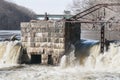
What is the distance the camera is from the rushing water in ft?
62.0

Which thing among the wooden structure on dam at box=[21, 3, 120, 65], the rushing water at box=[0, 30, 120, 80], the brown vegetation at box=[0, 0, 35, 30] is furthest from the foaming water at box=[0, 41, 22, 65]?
the brown vegetation at box=[0, 0, 35, 30]

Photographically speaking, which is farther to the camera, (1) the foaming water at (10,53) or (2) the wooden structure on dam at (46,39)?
(1) the foaming water at (10,53)

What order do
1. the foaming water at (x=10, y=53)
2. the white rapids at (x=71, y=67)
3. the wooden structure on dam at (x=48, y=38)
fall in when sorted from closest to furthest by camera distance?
the white rapids at (x=71, y=67) → the wooden structure on dam at (x=48, y=38) → the foaming water at (x=10, y=53)

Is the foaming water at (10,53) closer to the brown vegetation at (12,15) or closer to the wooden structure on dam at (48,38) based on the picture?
the wooden structure on dam at (48,38)

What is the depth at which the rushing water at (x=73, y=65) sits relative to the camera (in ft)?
62.0

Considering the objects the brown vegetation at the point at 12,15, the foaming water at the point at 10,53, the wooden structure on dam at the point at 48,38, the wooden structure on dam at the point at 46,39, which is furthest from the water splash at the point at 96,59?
the brown vegetation at the point at 12,15

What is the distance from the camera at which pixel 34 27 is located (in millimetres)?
23203

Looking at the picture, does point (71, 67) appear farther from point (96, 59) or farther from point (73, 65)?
point (96, 59)

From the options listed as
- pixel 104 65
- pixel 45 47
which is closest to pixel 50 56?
pixel 45 47

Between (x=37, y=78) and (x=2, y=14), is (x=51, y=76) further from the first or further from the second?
(x=2, y=14)

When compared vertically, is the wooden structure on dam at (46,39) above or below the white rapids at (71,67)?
above

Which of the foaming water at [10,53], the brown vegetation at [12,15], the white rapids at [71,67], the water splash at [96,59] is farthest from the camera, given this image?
the brown vegetation at [12,15]

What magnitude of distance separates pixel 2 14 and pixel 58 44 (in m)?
83.9

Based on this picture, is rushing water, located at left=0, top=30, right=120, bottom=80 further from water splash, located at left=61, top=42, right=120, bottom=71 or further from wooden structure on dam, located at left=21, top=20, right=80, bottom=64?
wooden structure on dam, located at left=21, top=20, right=80, bottom=64
